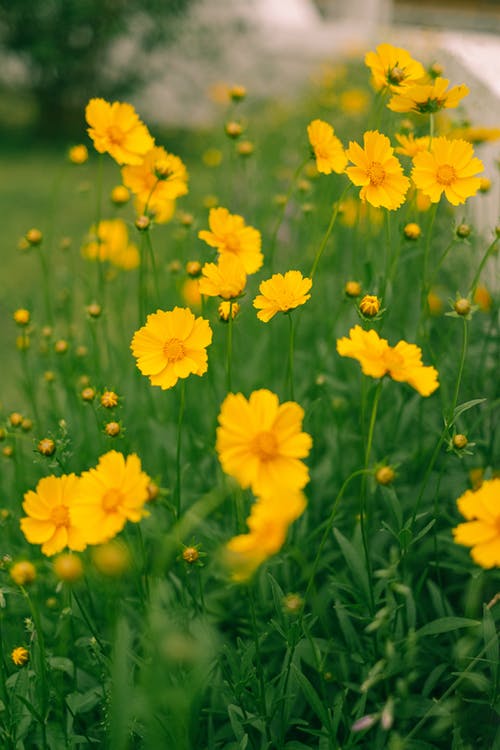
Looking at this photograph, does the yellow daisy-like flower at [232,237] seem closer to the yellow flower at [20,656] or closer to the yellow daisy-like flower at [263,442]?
the yellow daisy-like flower at [263,442]

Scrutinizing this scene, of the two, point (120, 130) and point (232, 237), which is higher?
point (120, 130)

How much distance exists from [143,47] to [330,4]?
340 cm

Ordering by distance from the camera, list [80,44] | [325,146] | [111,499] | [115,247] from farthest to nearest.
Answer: [80,44], [115,247], [325,146], [111,499]

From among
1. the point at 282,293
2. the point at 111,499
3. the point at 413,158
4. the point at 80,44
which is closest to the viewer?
the point at 111,499

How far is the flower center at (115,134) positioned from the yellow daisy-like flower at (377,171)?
1.21ft

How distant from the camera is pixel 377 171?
3.33ft

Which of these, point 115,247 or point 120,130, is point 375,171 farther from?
point 115,247

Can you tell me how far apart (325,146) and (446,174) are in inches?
8.7

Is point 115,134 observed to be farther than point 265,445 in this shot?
Yes

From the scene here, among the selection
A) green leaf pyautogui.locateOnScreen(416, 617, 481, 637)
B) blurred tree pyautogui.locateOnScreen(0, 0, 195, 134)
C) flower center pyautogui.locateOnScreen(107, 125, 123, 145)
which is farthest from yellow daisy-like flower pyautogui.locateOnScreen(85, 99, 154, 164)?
blurred tree pyautogui.locateOnScreen(0, 0, 195, 134)

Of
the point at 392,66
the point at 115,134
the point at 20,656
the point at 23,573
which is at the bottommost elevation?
the point at 20,656

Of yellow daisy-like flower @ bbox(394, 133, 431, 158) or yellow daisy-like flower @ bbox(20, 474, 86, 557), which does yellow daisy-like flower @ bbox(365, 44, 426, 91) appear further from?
yellow daisy-like flower @ bbox(20, 474, 86, 557)

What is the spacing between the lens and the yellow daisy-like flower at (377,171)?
3.27ft

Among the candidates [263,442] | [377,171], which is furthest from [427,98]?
[263,442]
